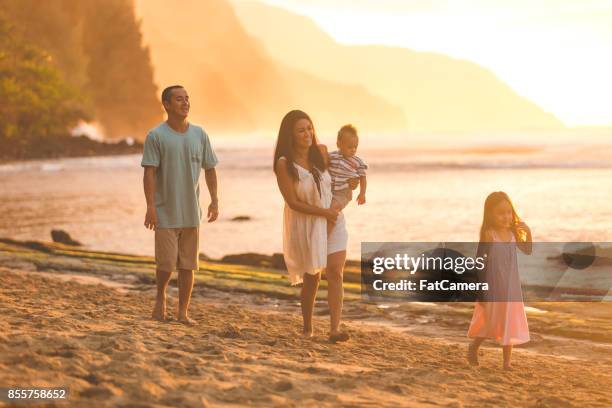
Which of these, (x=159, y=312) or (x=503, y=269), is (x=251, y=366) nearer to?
(x=503, y=269)

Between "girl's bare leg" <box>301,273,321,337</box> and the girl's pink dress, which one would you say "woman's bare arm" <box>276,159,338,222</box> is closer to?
"girl's bare leg" <box>301,273,321,337</box>

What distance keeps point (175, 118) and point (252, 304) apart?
13.7ft

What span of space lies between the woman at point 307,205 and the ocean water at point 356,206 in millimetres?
9661

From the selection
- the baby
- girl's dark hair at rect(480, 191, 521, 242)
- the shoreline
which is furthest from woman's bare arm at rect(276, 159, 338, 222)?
the shoreline

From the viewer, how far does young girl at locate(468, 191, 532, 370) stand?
6.11 m

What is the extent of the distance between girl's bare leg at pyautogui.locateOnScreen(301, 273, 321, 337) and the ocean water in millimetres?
9309

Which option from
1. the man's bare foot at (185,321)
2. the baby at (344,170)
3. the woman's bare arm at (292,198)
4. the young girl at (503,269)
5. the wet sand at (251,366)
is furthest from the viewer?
the man's bare foot at (185,321)

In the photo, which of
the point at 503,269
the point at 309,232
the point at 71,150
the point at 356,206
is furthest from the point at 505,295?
the point at 71,150

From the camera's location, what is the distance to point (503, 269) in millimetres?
6109

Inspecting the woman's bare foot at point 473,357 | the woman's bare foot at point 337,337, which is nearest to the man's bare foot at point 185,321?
the woman's bare foot at point 337,337

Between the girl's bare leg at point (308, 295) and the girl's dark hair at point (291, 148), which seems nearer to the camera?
the girl's dark hair at point (291, 148)

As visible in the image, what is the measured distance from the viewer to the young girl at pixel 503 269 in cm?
611

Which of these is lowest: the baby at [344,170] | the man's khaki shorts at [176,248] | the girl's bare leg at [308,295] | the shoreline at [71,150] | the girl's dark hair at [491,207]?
the girl's bare leg at [308,295]

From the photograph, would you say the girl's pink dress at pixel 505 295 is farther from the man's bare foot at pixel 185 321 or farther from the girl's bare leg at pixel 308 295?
the man's bare foot at pixel 185 321
